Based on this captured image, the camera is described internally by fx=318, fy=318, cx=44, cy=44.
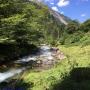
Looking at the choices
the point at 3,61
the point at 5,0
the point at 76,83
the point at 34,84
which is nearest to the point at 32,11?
the point at 5,0

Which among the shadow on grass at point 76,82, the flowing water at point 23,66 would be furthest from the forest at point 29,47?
the flowing water at point 23,66

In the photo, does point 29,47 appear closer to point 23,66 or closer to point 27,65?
point 27,65

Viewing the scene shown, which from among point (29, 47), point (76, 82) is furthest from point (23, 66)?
point (29, 47)

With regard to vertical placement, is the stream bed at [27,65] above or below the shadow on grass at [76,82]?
below

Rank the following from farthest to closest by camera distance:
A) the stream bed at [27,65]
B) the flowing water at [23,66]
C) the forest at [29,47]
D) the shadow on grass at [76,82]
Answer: the stream bed at [27,65] < the flowing water at [23,66] < the forest at [29,47] < the shadow on grass at [76,82]

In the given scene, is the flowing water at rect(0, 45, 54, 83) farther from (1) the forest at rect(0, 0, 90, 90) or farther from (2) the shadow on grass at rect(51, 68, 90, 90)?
(2) the shadow on grass at rect(51, 68, 90, 90)

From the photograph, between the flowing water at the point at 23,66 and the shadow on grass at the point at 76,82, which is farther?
the flowing water at the point at 23,66

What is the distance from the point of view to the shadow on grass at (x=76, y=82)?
47.3 feet

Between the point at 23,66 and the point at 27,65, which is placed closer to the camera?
the point at 23,66

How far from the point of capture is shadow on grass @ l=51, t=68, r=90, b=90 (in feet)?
47.3

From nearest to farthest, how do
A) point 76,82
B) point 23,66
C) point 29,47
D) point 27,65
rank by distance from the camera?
point 76,82 → point 23,66 → point 27,65 → point 29,47

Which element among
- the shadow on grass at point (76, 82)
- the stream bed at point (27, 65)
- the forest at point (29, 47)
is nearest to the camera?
the shadow on grass at point (76, 82)

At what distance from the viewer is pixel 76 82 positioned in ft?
50.6

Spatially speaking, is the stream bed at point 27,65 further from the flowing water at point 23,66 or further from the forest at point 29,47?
the forest at point 29,47
